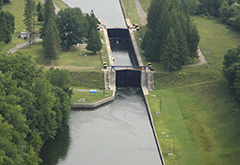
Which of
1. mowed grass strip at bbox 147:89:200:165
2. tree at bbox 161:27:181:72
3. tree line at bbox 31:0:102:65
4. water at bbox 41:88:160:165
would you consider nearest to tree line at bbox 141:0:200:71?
tree at bbox 161:27:181:72

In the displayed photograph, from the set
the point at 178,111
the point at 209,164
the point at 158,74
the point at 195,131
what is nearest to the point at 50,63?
the point at 158,74

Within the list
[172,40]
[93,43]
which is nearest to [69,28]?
[93,43]

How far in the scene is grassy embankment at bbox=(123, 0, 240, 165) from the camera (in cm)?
11388

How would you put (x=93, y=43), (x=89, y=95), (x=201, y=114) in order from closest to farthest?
1. (x=201, y=114)
2. (x=89, y=95)
3. (x=93, y=43)

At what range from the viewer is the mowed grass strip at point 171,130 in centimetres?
11231

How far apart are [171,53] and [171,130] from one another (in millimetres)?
37596

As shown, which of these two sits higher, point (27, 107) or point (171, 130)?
point (27, 107)

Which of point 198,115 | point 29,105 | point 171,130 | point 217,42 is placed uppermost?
point 29,105

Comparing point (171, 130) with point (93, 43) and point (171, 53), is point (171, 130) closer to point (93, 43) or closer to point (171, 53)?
point (171, 53)

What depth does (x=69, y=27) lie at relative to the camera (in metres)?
174

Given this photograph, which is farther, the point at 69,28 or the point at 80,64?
the point at 69,28

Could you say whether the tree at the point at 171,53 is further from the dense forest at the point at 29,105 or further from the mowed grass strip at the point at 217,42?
the dense forest at the point at 29,105

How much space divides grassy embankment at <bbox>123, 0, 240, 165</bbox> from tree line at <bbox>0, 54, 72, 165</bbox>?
27.4m

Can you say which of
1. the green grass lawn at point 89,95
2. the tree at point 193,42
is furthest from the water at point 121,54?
the green grass lawn at point 89,95
